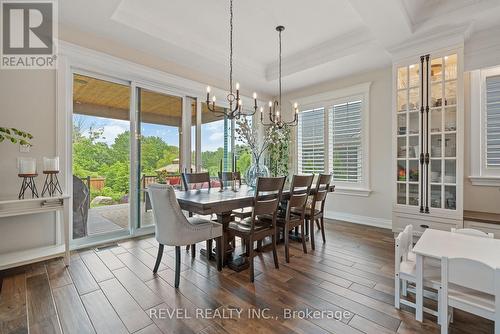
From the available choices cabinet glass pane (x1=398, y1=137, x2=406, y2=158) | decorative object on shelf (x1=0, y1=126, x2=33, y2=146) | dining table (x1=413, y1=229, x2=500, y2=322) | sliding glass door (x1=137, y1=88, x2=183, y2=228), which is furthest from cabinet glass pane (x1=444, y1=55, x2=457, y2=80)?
decorative object on shelf (x1=0, y1=126, x2=33, y2=146)

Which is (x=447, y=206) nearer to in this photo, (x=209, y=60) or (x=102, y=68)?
(x=209, y=60)

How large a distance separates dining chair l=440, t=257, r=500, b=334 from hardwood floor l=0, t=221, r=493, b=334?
A: 0.32m

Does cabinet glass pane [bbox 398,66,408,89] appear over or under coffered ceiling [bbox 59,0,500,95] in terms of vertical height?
under

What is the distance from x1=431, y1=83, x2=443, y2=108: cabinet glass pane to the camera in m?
2.96

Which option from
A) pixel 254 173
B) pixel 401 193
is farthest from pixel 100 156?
pixel 401 193

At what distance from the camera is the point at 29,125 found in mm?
2670

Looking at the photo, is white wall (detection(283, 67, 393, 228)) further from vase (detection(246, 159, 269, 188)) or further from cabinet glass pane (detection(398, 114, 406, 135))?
vase (detection(246, 159, 269, 188))

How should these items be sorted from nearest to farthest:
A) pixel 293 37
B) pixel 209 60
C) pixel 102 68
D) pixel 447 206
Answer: pixel 447 206, pixel 102 68, pixel 293 37, pixel 209 60

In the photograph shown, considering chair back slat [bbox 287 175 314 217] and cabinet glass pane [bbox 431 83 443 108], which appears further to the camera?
cabinet glass pane [bbox 431 83 443 108]

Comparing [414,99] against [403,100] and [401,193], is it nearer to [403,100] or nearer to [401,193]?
[403,100]

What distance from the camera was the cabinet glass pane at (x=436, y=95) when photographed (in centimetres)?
296

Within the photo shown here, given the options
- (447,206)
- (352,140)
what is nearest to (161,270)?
(447,206)

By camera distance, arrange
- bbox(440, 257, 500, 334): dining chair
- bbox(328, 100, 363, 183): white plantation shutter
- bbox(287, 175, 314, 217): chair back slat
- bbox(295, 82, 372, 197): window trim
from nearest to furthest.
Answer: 1. bbox(440, 257, 500, 334): dining chair
2. bbox(287, 175, 314, 217): chair back slat
3. bbox(295, 82, 372, 197): window trim
4. bbox(328, 100, 363, 183): white plantation shutter

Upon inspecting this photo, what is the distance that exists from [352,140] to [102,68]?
4260 millimetres
